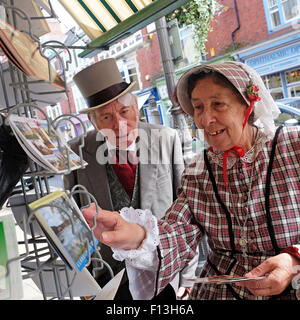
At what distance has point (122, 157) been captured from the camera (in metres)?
1.77

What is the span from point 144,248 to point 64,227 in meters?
0.50

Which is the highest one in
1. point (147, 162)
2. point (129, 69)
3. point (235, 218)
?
point (129, 69)

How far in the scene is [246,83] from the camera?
115cm

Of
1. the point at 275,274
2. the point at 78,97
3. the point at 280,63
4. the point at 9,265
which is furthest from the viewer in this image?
the point at 78,97

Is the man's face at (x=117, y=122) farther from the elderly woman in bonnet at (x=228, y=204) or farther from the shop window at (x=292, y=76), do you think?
the shop window at (x=292, y=76)

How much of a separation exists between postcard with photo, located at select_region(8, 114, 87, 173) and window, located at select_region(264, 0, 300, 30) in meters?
1.80

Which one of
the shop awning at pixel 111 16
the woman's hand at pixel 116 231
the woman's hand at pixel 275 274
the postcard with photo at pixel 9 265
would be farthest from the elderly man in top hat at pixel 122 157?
the postcard with photo at pixel 9 265

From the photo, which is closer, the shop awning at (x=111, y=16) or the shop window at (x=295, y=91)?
the shop awning at (x=111, y=16)

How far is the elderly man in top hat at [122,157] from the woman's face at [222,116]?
0.59 m

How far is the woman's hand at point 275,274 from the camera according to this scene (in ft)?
3.05

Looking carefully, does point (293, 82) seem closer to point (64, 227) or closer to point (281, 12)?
point (281, 12)

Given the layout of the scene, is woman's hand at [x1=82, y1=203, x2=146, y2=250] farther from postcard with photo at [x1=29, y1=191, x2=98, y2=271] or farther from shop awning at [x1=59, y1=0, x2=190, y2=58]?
shop awning at [x1=59, y1=0, x2=190, y2=58]

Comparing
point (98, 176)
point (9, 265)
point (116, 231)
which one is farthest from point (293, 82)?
point (9, 265)
